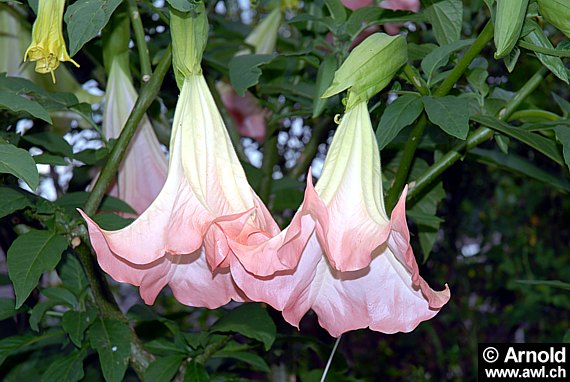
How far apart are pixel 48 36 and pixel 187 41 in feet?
0.38

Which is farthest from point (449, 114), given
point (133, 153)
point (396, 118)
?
point (133, 153)

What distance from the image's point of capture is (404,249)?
52cm

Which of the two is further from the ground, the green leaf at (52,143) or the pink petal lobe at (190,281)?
the pink petal lobe at (190,281)

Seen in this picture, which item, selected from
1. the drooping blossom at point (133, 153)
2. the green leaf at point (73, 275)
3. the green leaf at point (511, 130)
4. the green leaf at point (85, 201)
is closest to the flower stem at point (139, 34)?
the drooping blossom at point (133, 153)

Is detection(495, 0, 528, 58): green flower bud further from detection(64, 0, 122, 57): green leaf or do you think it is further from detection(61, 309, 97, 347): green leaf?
detection(61, 309, 97, 347): green leaf

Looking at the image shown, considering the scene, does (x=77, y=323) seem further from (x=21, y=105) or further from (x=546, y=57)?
(x=546, y=57)

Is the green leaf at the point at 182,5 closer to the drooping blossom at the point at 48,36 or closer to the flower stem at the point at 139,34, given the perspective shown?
the drooping blossom at the point at 48,36

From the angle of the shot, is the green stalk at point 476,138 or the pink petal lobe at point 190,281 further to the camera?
the green stalk at point 476,138

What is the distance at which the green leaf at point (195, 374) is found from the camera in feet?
2.73

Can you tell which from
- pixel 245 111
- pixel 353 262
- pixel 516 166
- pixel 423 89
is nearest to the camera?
→ pixel 353 262

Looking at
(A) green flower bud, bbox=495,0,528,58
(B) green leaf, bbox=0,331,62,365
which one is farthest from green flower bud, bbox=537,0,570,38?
(B) green leaf, bbox=0,331,62,365

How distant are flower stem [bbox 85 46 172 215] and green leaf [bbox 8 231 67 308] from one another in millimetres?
54

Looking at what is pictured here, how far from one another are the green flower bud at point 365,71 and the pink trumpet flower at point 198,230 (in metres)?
0.10

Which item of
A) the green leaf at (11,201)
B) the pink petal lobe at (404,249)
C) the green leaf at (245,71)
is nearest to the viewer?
the pink petal lobe at (404,249)
